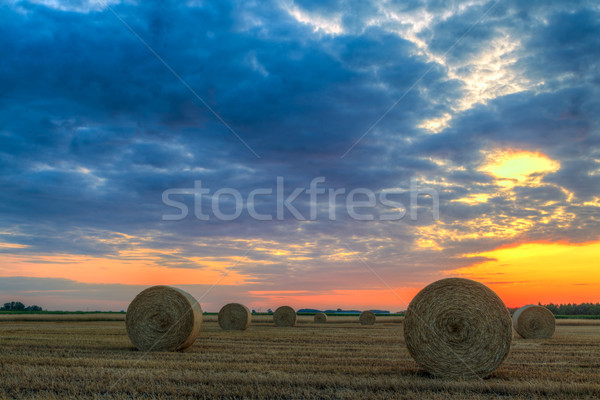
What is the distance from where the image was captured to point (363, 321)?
35562mm

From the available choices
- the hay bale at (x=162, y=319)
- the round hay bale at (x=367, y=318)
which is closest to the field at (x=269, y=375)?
the hay bale at (x=162, y=319)

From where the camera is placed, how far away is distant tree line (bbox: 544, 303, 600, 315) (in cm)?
6569

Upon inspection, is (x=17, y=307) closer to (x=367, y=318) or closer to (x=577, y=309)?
(x=367, y=318)

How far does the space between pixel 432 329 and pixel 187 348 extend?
25.7 ft

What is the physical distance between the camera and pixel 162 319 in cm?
1504

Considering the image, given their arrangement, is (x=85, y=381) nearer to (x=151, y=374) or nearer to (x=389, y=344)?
(x=151, y=374)

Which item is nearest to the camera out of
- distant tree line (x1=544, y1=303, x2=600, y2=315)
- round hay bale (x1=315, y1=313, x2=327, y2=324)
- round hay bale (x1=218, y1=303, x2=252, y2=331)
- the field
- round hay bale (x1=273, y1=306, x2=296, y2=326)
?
the field

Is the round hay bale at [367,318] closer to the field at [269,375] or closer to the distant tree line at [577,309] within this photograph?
the field at [269,375]

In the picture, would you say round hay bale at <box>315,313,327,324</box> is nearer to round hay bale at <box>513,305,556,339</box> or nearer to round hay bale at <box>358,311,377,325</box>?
round hay bale at <box>358,311,377,325</box>

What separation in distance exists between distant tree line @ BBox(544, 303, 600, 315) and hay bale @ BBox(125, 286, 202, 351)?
66.8 meters

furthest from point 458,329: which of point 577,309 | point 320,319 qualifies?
point 577,309

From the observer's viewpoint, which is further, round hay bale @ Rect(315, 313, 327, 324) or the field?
round hay bale @ Rect(315, 313, 327, 324)

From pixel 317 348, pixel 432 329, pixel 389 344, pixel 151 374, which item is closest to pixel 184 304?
pixel 317 348

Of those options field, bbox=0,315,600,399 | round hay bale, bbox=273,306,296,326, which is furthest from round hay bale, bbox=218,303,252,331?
field, bbox=0,315,600,399
